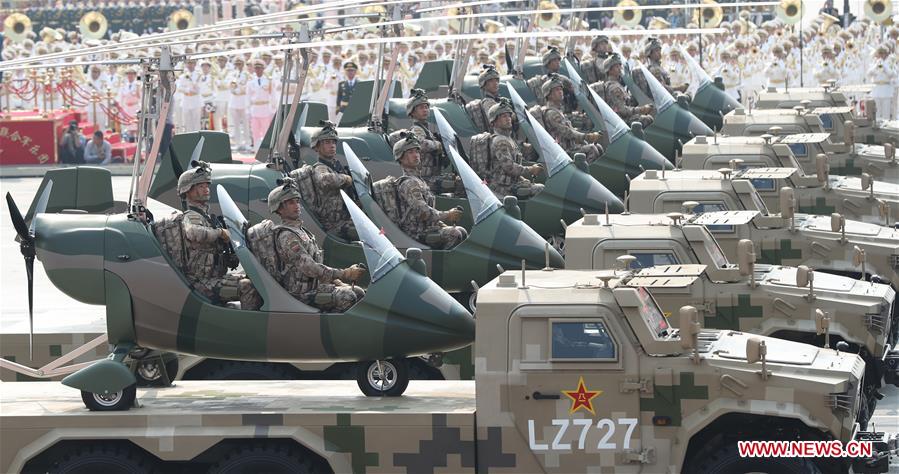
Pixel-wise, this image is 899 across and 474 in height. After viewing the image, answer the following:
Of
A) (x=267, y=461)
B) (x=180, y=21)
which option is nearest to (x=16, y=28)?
(x=180, y=21)

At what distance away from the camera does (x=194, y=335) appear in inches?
501

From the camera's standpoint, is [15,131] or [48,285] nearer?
[48,285]

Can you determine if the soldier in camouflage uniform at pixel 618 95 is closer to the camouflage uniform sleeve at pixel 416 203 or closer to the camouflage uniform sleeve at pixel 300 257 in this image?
the camouflage uniform sleeve at pixel 416 203

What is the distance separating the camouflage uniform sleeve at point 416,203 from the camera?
15.6m

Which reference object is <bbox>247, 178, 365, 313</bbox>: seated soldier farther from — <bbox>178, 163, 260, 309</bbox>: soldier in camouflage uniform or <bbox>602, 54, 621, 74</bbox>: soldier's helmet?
<bbox>602, 54, 621, 74</bbox>: soldier's helmet

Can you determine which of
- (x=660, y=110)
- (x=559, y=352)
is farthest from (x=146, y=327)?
(x=660, y=110)

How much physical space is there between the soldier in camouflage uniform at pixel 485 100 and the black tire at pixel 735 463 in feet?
34.8

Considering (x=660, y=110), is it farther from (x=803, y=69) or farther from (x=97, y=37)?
(x=97, y=37)

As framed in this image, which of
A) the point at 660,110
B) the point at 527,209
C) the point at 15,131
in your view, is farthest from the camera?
the point at 15,131

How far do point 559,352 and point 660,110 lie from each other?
44.4 feet

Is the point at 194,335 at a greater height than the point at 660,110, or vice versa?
the point at 660,110

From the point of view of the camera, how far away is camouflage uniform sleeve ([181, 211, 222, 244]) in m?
12.7

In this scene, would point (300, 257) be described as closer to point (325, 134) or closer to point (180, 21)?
point (325, 134)

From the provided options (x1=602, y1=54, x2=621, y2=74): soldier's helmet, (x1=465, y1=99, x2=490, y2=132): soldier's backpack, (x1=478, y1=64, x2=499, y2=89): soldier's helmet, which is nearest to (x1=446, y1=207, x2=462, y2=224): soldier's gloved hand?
(x1=465, y1=99, x2=490, y2=132): soldier's backpack
